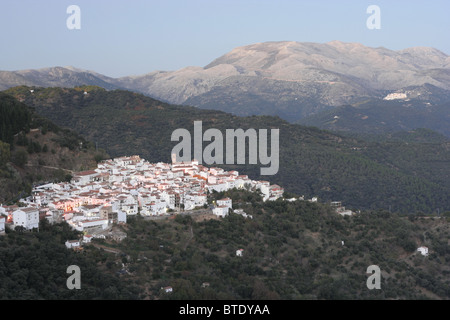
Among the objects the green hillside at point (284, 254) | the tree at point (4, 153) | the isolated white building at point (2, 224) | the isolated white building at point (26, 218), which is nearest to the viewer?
the green hillside at point (284, 254)

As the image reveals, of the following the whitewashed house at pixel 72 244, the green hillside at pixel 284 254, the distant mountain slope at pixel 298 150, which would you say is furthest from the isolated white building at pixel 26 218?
the distant mountain slope at pixel 298 150

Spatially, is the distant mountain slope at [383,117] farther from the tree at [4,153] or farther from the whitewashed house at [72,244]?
the whitewashed house at [72,244]

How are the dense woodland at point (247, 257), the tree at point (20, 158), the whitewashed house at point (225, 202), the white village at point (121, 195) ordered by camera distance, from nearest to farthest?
1. the dense woodland at point (247, 257)
2. the white village at point (121, 195)
3. the whitewashed house at point (225, 202)
4. the tree at point (20, 158)

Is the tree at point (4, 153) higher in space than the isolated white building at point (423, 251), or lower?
higher

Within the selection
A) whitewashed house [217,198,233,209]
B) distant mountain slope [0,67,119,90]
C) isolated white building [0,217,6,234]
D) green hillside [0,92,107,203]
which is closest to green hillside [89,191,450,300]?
whitewashed house [217,198,233,209]

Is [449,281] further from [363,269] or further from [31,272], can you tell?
[31,272]

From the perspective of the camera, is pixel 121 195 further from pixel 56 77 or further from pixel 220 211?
pixel 56 77

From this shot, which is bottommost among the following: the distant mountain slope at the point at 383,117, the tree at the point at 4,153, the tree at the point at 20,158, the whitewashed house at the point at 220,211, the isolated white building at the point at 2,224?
the distant mountain slope at the point at 383,117
